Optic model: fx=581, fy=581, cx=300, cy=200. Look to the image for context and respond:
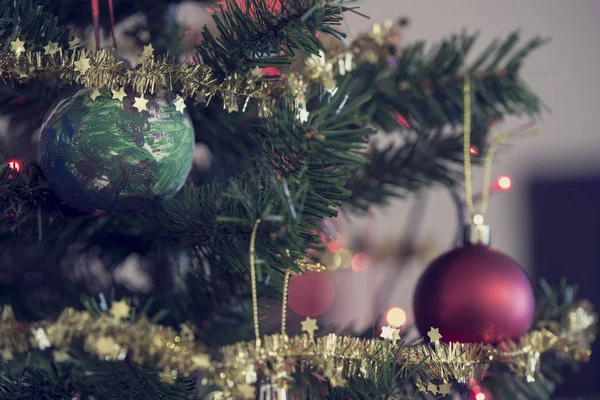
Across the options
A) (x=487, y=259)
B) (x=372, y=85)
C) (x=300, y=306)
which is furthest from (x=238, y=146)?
(x=300, y=306)

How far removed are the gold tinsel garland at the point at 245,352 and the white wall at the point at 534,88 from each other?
2.82 feet

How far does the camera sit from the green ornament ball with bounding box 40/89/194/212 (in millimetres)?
396

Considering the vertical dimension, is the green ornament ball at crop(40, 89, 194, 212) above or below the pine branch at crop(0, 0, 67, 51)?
below

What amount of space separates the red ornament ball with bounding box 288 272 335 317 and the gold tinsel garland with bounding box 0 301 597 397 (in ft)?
1.82

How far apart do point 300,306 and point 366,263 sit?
0.14 meters

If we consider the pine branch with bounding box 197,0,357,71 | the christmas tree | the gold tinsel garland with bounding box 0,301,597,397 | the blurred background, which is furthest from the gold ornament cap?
the blurred background

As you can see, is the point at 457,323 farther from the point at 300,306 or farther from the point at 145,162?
the point at 300,306

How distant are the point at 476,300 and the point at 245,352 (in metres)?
0.20

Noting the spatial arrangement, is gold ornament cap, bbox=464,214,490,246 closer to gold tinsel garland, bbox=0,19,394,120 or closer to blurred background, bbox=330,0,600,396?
gold tinsel garland, bbox=0,19,394,120

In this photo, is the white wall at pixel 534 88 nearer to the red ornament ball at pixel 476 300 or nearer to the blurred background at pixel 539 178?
the blurred background at pixel 539 178

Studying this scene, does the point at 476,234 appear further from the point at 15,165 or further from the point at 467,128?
the point at 15,165

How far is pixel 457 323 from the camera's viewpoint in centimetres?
47

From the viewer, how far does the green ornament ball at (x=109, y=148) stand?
0.40 meters

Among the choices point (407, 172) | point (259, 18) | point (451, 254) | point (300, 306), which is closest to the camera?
point (259, 18)
